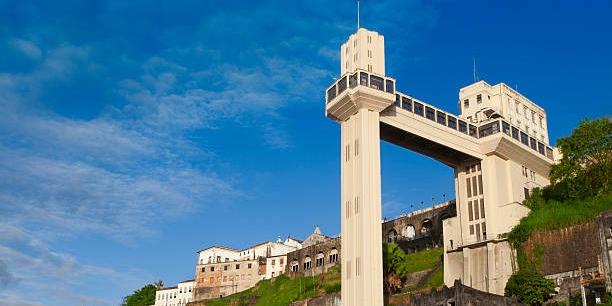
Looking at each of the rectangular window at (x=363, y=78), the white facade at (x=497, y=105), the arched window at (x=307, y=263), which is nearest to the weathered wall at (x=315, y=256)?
the arched window at (x=307, y=263)

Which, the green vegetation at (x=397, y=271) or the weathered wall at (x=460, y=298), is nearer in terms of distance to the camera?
the weathered wall at (x=460, y=298)

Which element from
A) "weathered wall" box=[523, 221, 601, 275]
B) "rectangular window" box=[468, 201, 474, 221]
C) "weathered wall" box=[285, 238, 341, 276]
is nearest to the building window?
"weathered wall" box=[285, 238, 341, 276]

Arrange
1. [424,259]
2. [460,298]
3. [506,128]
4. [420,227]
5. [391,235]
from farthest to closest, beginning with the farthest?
[391,235]
[420,227]
[424,259]
[506,128]
[460,298]

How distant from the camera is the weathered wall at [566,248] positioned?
56.7 m

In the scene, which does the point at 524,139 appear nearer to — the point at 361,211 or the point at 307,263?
the point at 361,211

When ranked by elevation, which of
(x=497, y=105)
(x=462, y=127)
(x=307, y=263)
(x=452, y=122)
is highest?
(x=497, y=105)

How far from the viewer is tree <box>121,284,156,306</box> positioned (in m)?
134

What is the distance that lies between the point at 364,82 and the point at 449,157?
15.6 m

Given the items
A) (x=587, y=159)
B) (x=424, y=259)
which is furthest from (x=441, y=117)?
(x=424, y=259)

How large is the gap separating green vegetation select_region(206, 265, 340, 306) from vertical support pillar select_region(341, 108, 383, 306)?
27.8 metres

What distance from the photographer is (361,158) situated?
5659 centimetres

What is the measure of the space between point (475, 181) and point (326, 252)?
1451 inches

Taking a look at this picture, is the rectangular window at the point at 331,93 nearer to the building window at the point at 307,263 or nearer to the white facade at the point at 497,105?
the white facade at the point at 497,105

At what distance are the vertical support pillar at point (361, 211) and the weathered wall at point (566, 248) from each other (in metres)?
16.0
